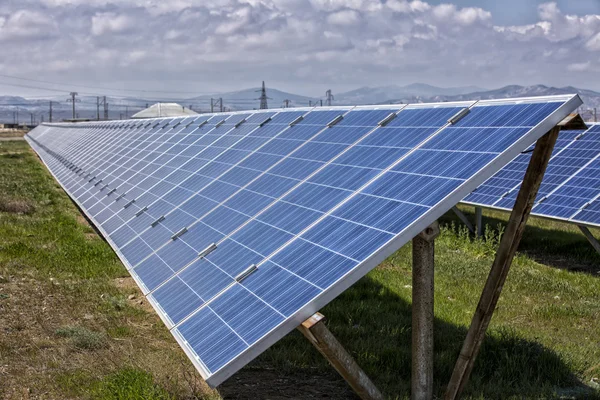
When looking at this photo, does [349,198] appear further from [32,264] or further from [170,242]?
[32,264]

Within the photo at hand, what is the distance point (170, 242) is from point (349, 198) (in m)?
3.49

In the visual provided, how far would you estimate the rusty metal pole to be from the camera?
7145 millimetres

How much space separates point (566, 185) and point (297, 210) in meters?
11.0

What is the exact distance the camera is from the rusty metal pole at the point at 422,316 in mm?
7145

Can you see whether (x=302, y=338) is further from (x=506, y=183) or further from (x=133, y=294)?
(x=506, y=183)

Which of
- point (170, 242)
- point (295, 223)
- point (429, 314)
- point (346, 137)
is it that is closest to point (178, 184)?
point (170, 242)

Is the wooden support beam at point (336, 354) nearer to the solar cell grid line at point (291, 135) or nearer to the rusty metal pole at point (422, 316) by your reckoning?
the rusty metal pole at point (422, 316)

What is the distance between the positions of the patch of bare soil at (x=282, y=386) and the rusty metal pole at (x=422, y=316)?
94 centimetres

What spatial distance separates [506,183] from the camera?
19.1 m

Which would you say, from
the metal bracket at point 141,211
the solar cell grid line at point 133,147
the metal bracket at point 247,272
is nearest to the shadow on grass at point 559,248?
the metal bracket at point 141,211

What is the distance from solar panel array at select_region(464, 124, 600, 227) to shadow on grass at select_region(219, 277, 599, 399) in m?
6.64

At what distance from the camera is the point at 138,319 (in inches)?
429

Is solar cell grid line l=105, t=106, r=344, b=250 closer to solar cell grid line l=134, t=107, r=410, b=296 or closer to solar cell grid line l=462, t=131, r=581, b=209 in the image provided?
solar cell grid line l=134, t=107, r=410, b=296

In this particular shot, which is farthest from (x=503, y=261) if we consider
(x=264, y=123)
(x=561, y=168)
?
(x=561, y=168)
